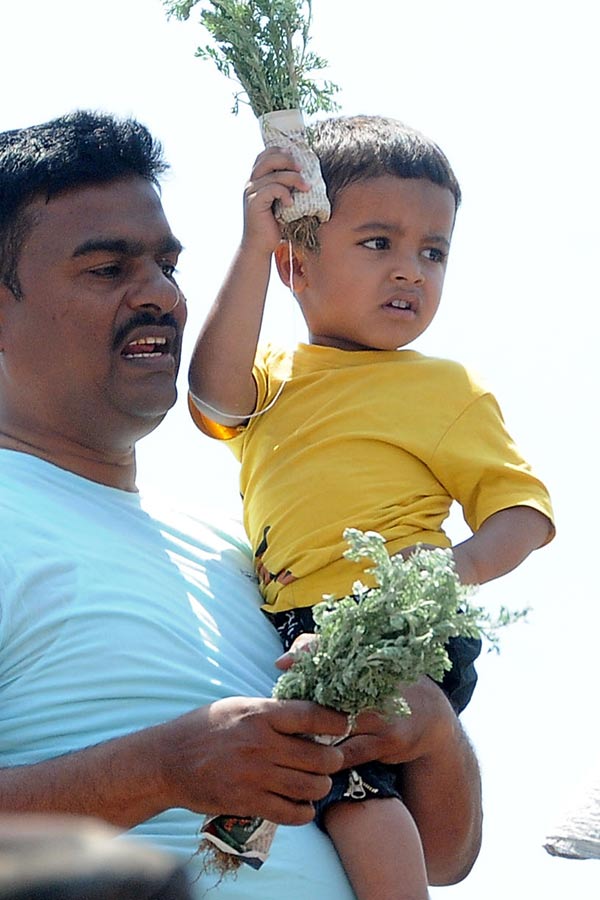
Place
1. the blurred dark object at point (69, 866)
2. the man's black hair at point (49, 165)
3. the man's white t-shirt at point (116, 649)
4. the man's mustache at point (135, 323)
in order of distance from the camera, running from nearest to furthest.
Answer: the blurred dark object at point (69, 866), the man's white t-shirt at point (116, 649), the man's mustache at point (135, 323), the man's black hair at point (49, 165)

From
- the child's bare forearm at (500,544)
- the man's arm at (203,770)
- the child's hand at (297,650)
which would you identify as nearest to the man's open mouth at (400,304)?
the child's bare forearm at (500,544)

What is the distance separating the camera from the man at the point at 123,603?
7.39 feet

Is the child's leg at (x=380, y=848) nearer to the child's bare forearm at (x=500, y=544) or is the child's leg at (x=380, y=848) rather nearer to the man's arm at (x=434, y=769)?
the man's arm at (x=434, y=769)

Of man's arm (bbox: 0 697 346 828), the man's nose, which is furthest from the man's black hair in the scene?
man's arm (bbox: 0 697 346 828)

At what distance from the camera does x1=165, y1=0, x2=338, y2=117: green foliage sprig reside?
Answer: 2.85 metres

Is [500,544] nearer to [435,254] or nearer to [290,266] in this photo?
[435,254]

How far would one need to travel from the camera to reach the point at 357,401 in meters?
3.04

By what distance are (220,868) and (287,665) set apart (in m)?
0.36

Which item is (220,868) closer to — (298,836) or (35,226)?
(298,836)

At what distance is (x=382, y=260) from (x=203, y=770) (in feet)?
4.54

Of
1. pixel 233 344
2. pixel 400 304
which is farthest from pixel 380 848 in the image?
pixel 400 304

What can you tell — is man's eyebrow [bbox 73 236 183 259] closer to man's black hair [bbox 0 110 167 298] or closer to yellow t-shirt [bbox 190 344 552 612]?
man's black hair [bbox 0 110 167 298]

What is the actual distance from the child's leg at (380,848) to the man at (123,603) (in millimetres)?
45

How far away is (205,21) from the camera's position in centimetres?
288
